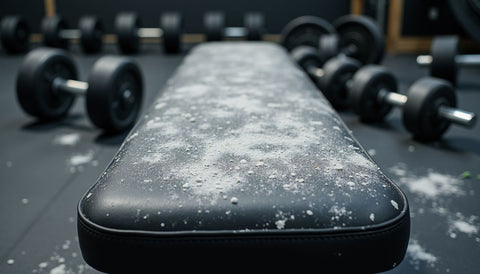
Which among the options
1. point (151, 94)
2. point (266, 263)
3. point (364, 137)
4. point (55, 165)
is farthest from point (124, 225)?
point (151, 94)

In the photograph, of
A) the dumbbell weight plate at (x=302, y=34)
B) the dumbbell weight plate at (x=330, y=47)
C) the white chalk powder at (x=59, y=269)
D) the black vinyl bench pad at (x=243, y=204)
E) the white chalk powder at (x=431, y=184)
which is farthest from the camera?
the dumbbell weight plate at (x=302, y=34)

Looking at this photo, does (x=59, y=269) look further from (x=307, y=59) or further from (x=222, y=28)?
(x=222, y=28)

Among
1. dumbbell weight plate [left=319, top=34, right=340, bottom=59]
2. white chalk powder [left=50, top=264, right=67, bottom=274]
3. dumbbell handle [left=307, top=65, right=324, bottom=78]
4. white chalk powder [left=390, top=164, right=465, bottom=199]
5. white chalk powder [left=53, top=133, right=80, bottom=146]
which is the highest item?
dumbbell weight plate [left=319, top=34, right=340, bottom=59]

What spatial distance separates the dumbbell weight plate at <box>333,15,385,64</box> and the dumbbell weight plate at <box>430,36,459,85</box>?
0.34 metres

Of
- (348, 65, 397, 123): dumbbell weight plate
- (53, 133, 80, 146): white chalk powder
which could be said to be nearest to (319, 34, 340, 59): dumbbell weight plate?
(348, 65, 397, 123): dumbbell weight plate

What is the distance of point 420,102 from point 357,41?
49.9 inches

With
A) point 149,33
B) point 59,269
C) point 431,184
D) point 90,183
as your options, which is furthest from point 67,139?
point 149,33

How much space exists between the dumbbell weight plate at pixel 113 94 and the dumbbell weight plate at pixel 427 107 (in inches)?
41.9

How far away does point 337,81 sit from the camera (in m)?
1.99

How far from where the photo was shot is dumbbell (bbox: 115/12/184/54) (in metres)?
3.39

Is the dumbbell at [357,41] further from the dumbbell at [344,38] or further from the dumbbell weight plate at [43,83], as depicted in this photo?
the dumbbell weight plate at [43,83]

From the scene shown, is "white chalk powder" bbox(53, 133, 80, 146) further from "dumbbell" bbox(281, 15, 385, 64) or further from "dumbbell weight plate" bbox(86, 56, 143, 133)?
"dumbbell" bbox(281, 15, 385, 64)

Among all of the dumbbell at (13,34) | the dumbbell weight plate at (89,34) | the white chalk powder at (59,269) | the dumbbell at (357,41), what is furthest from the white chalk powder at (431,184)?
the dumbbell at (13,34)

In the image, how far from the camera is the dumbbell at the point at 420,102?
1495mm
